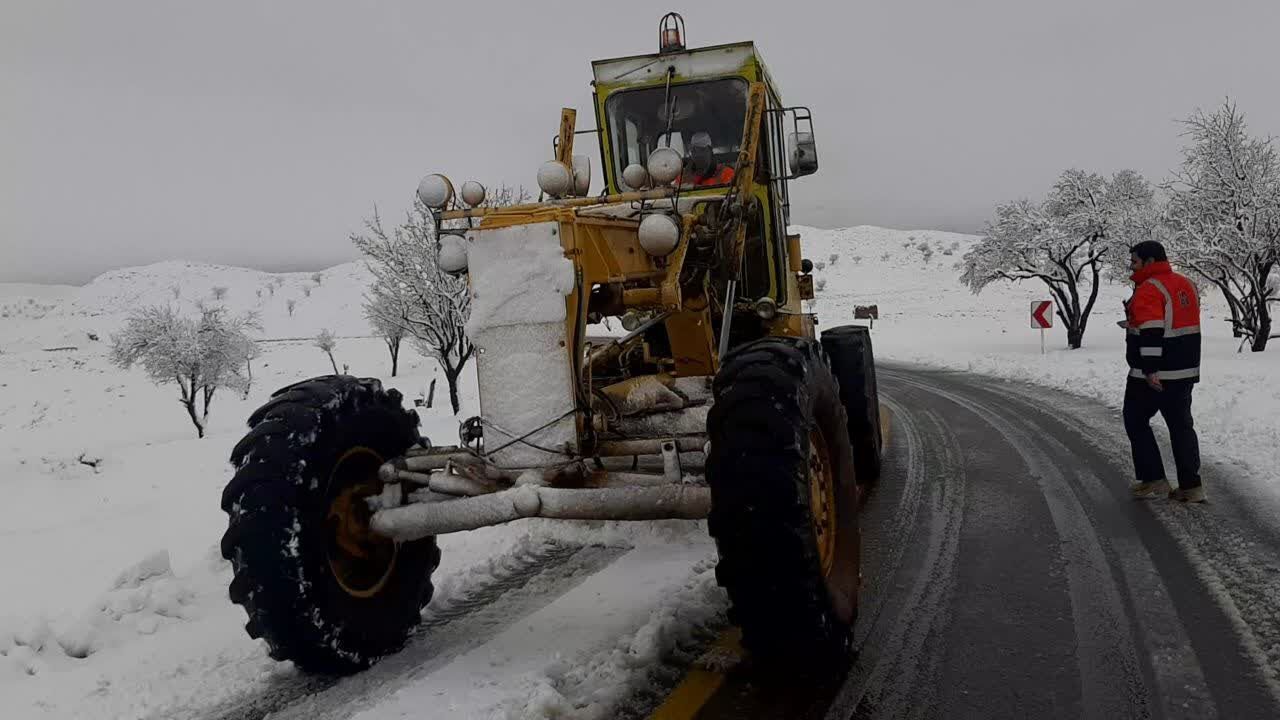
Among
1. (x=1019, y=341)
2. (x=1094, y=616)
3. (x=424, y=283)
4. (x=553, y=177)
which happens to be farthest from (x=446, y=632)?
(x=1019, y=341)

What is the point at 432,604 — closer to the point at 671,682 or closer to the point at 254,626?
the point at 254,626

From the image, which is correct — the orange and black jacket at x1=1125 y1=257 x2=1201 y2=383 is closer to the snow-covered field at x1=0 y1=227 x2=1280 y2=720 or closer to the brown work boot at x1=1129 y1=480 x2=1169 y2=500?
the brown work boot at x1=1129 y1=480 x2=1169 y2=500

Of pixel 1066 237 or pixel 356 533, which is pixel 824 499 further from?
pixel 1066 237

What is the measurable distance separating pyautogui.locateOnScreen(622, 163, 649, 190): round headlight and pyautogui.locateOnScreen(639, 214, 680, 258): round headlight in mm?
675

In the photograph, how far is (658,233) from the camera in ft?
13.6

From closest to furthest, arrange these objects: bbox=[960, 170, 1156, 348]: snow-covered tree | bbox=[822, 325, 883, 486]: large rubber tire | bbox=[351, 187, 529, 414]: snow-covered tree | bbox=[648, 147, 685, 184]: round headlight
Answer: bbox=[648, 147, 685, 184]: round headlight → bbox=[822, 325, 883, 486]: large rubber tire → bbox=[351, 187, 529, 414]: snow-covered tree → bbox=[960, 170, 1156, 348]: snow-covered tree

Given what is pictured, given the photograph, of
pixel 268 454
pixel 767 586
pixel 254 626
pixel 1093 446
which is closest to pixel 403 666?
pixel 254 626

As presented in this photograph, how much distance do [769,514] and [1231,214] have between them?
23388 mm

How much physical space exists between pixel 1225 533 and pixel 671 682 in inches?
153

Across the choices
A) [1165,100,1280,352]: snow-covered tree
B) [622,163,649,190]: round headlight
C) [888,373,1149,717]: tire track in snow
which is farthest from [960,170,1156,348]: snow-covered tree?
[622,163,649,190]: round headlight

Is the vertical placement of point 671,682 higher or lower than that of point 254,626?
lower

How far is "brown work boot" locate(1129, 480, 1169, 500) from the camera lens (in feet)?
20.2

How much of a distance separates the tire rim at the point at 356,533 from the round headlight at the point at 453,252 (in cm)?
98

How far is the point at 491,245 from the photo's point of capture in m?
3.82
